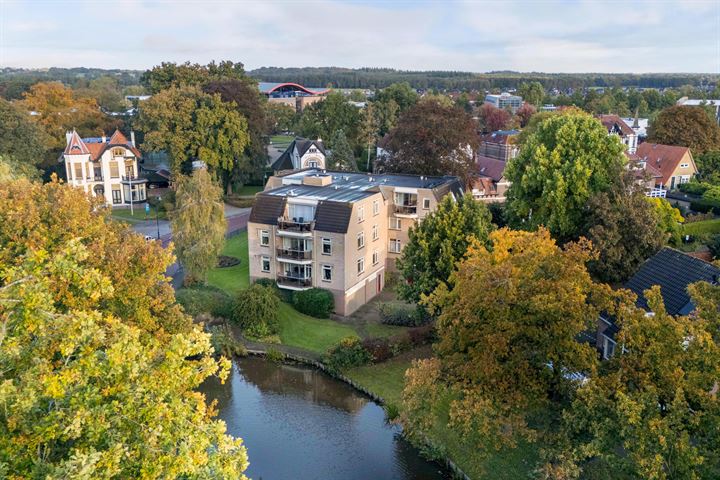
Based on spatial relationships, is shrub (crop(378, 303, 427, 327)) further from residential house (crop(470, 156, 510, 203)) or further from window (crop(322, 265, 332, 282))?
residential house (crop(470, 156, 510, 203))

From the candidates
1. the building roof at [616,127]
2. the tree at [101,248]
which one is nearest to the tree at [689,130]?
the building roof at [616,127]

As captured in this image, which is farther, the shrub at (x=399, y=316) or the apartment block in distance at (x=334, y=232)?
the apartment block in distance at (x=334, y=232)

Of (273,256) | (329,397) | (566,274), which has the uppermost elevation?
(566,274)

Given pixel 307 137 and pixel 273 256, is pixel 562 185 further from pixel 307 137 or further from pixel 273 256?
pixel 307 137

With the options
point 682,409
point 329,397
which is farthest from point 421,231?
point 682,409

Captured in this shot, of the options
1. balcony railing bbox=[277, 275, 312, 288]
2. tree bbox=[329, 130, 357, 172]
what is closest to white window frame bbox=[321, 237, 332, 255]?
balcony railing bbox=[277, 275, 312, 288]

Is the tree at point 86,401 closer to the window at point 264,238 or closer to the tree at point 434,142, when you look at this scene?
the window at point 264,238
